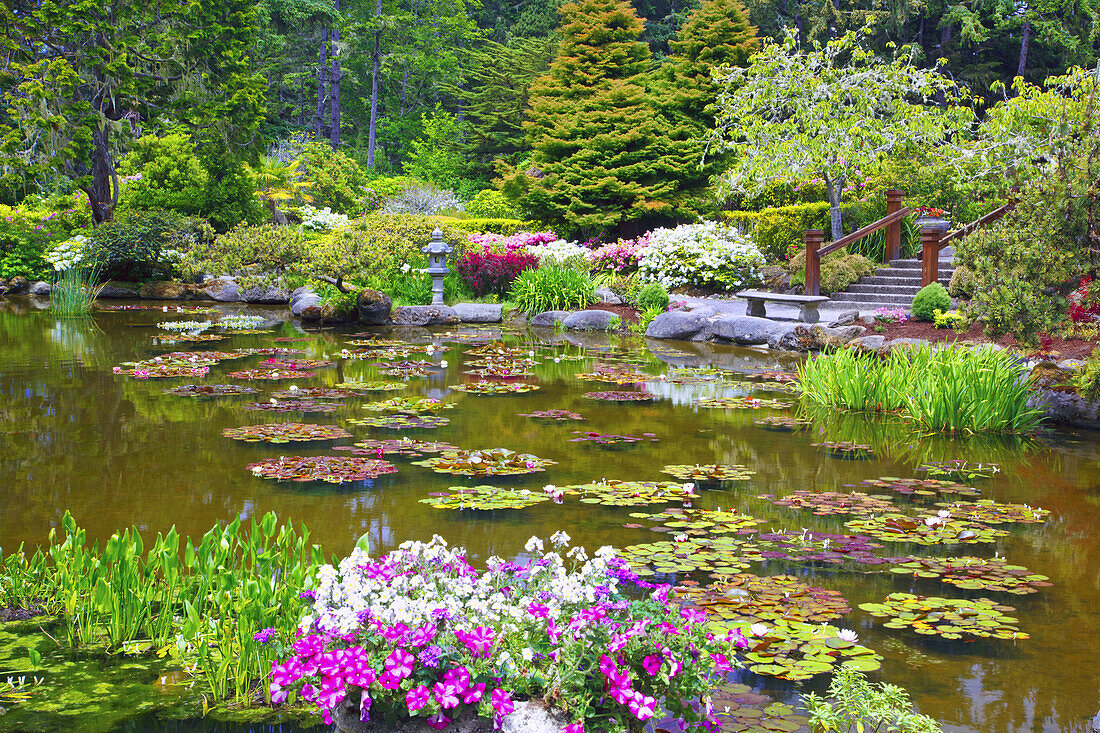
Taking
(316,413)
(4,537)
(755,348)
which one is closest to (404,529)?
(4,537)

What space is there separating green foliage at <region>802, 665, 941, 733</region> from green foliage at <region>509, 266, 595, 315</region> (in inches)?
572

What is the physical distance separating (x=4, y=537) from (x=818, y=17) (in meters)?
33.2

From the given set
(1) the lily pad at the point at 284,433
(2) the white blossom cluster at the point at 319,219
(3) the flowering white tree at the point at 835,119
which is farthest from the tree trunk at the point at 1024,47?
(1) the lily pad at the point at 284,433

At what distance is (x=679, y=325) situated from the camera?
14.7m

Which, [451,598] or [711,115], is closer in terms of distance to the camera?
[451,598]

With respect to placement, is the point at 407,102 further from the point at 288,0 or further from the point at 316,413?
the point at 316,413

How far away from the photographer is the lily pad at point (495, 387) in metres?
9.34

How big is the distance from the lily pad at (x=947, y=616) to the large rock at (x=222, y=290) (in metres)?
18.5

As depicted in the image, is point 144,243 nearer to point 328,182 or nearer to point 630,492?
point 328,182

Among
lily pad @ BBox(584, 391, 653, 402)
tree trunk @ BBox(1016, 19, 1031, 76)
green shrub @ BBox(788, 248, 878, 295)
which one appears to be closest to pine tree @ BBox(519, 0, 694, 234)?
green shrub @ BBox(788, 248, 878, 295)

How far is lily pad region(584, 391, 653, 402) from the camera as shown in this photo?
353 inches

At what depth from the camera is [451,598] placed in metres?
2.43

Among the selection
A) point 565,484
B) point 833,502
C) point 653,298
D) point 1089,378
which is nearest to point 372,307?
point 653,298

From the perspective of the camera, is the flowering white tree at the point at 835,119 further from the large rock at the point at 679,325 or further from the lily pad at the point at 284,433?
the lily pad at the point at 284,433
